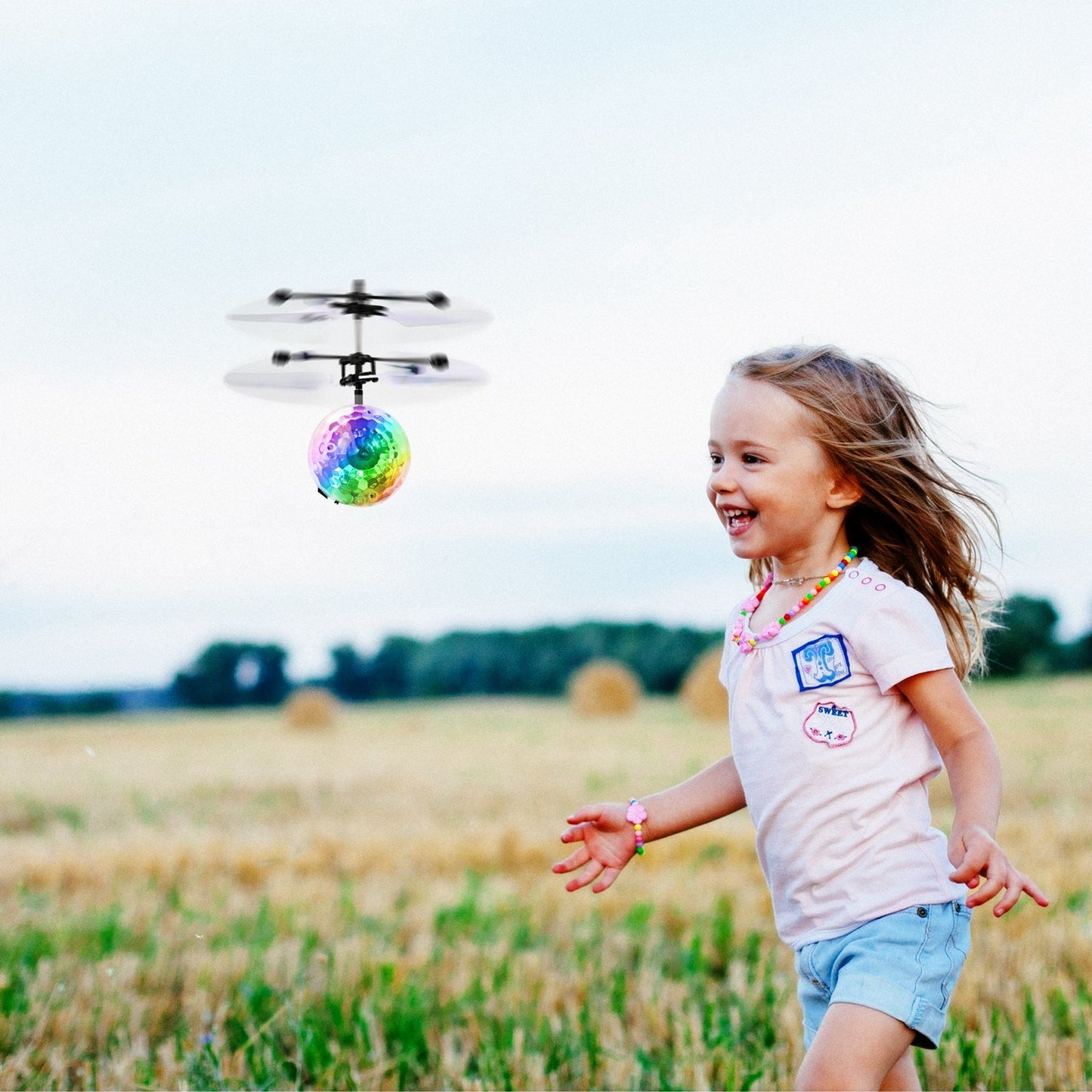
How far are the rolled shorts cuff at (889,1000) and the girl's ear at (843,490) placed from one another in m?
0.92

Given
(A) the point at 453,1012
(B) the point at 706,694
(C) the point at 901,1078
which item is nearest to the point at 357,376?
(C) the point at 901,1078

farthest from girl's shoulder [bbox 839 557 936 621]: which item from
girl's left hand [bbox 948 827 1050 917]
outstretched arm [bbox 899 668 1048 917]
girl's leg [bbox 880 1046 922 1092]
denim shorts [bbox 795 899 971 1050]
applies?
girl's leg [bbox 880 1046 922 1092]

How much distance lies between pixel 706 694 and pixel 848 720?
56.8 ft

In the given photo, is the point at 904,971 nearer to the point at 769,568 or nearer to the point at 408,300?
the point at 769,568

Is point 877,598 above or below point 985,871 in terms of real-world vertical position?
above

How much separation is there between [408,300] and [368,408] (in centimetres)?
22

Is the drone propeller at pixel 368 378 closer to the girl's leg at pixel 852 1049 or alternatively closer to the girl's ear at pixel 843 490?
the girl's ear at pixel 843 490

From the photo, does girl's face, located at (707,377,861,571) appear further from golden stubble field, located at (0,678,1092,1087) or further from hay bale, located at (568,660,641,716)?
hay bale, located at (568,660,641,716)

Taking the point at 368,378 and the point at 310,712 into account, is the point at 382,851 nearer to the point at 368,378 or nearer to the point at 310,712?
the point at 368,378

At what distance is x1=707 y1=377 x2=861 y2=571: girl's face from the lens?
258 cm

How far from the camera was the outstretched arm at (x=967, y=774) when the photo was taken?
7.47 feet

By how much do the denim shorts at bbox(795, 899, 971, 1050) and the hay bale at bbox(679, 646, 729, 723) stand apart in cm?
1629

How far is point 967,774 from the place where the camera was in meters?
2.45

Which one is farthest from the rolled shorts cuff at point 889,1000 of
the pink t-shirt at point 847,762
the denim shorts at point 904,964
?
the pink t-shirt at point 847,762
